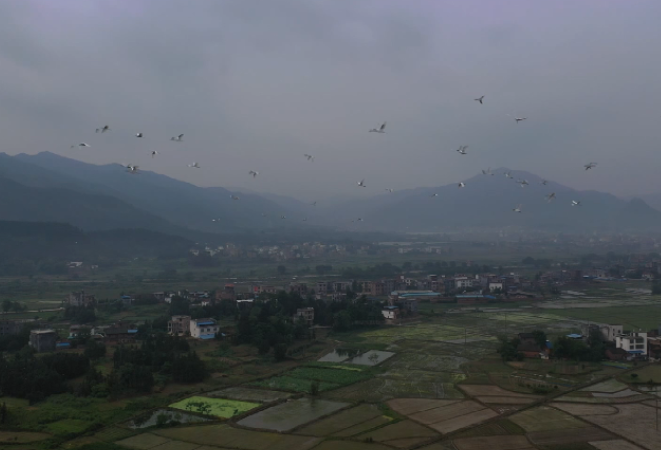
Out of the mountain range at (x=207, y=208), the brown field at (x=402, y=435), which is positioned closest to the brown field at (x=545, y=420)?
the brown field at (x=402, y=435)

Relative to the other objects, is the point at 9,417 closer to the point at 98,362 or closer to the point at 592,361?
the point at 98,362

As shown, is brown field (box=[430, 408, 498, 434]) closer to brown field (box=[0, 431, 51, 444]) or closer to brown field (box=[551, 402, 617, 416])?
brown field (box=[551, 402, 617, 416])

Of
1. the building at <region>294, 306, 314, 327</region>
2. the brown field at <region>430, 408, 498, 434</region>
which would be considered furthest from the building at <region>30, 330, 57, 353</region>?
the brown field at <region>430, 408, 498, 434</region>

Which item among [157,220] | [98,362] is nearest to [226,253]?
[157,220]

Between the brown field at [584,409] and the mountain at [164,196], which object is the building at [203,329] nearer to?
the brown field at [584,409]

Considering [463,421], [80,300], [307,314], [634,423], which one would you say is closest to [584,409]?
[634,423]

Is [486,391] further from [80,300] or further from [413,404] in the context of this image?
[80,300]
